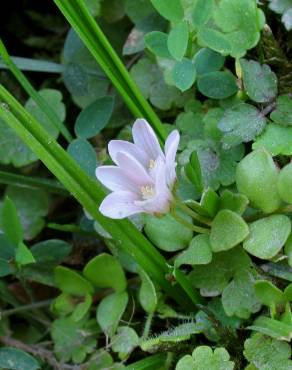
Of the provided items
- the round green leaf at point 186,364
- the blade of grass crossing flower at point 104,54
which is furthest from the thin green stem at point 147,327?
the blade of grass crossing flower at point 104,54

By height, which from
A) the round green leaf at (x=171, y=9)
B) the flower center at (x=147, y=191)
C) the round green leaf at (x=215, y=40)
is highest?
the round green leaf at (x=171, y=9)

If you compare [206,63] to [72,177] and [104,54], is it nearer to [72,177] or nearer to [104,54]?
[104,54]

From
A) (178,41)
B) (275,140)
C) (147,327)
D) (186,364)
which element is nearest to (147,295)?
(147,327)

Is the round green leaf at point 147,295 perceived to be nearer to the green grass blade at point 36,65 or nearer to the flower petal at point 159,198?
the flower petal at point 159,198

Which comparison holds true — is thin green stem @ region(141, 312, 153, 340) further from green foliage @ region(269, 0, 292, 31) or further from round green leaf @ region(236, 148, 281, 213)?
green foliage @ region(269, 0, 292, 31)

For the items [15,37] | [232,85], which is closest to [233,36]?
[232,85]

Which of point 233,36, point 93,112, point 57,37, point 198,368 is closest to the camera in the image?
point 198,368

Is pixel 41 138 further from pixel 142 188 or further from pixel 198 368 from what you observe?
pixel 198 368

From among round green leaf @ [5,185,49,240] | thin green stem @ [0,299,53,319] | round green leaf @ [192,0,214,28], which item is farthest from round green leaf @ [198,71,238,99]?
thin green stem @ [0,299,53,319]
